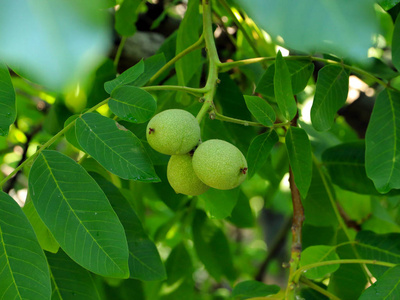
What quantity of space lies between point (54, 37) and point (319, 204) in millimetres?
1375

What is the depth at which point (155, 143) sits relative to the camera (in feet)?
3.22

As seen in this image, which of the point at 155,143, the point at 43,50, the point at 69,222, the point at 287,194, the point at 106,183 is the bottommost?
the point at 287,194

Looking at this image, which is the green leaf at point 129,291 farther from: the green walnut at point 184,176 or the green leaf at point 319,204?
the green walnut at point 184,176

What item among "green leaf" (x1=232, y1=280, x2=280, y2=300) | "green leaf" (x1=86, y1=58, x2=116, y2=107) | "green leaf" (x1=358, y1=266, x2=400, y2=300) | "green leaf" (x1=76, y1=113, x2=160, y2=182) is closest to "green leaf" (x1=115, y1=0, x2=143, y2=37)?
"green leaf" (x1=86, y1=58, x2=116, y2=107)

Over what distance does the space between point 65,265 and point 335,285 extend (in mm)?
750

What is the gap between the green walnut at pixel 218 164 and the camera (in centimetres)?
95

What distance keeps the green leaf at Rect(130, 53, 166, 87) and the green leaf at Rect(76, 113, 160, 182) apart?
27 centimetres

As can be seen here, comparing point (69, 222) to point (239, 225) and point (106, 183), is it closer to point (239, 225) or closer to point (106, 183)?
point (106, 183)

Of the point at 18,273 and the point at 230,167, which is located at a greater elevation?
the point at 230,167

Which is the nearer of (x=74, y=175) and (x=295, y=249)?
(x=74, y=175)

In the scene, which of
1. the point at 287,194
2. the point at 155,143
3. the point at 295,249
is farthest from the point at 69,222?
the point at 287,194

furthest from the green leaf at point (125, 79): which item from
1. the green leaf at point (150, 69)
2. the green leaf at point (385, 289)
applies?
the green leaf at point (385, 289)

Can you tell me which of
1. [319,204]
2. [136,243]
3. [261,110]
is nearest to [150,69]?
[261,110]

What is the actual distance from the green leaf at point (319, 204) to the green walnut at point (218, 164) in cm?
64
